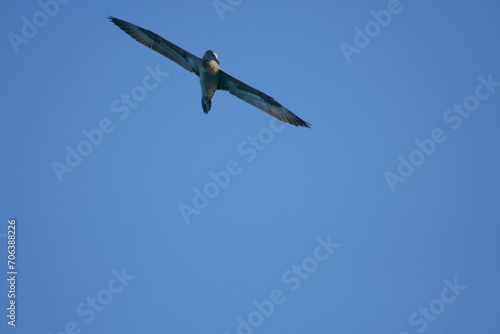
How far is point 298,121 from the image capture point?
27.1 meters

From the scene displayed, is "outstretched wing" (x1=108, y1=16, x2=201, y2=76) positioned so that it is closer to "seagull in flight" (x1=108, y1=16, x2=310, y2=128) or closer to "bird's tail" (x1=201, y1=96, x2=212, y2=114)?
"seagull in flight" (x1=108, y1=16, x2=310, y2=128)

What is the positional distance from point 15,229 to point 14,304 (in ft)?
8.82

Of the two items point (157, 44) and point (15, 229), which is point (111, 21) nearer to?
point (157, 44)

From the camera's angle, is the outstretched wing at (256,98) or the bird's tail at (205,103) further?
the outstretched wing at (256,98)

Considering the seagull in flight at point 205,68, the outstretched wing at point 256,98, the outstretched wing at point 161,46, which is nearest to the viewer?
the seagull in flight at point 205,68

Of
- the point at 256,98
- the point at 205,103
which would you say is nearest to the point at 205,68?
the point at 205,103

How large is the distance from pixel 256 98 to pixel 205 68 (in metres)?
2.18

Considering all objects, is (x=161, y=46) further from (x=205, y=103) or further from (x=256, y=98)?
(x=256, y=98)

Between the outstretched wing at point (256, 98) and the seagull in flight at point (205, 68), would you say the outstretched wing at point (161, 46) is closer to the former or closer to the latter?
the seagull in flight at point (205, 68)

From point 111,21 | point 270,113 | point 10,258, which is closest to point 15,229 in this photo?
point 10,258

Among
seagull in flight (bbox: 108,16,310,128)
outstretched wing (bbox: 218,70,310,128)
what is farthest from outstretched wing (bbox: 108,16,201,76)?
outstretched wing (bbox: 218,70,310,128)

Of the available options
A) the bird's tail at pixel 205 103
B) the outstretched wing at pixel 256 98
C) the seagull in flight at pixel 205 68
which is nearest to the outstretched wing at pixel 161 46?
the seagull in flight at pixel 205 68

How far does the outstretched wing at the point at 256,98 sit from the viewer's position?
26.3 meters

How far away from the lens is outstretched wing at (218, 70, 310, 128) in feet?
86.4
